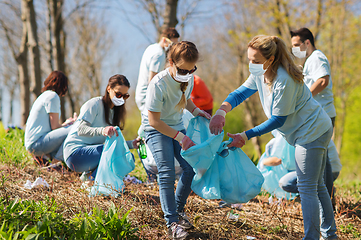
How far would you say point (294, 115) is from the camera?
89.4 inches

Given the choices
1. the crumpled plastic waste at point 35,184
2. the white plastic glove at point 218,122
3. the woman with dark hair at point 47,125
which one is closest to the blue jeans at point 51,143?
the woman with dark hair at point 47,125

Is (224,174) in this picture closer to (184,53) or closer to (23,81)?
(184,53)

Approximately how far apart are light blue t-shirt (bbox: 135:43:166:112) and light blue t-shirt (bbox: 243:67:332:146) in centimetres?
157

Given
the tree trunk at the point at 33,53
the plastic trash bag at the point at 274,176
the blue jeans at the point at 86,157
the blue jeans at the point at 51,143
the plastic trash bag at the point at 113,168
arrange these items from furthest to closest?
1. the tree trunk at the point at 33,53
2. the blue jeans at the point at 51,143
3. the plastic trash bag at the point at 274,176
4. the blue jeans at the point at 86,157
5. the plastic trash bag at the point at 113,168

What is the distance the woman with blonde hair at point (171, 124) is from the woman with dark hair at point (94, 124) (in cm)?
78

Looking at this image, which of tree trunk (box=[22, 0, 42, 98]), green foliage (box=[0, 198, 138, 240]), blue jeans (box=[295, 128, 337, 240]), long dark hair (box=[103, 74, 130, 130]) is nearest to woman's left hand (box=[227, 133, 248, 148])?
blue jeans (box=[295, 128, 337, 240])

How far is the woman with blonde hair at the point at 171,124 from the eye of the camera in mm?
2256

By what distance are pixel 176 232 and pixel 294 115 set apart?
128cm

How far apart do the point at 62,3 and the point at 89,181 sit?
6373mm

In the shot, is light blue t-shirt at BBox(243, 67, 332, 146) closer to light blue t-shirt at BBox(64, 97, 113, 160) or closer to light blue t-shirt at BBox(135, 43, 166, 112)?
light blue t-shirt at BBox(135, 43, 166, 112)

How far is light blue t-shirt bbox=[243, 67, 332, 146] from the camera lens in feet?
7.04

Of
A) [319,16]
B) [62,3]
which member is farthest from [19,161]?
[319,16]

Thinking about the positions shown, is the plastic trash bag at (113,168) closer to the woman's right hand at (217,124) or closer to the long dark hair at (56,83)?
the woman's right hand at (217,124)

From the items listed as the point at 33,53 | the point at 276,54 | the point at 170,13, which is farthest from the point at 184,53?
the point at 33,53
